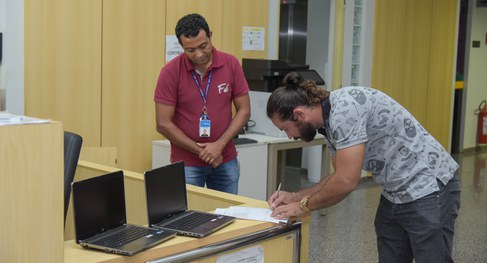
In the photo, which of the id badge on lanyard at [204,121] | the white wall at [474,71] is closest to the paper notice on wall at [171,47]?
the id badge on lanyard at [204,121]

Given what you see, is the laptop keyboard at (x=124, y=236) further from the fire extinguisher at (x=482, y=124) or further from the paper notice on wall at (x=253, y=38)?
the fire extinguisher at (x=482, y=124)

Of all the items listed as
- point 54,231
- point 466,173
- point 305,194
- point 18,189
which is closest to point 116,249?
point 54,231

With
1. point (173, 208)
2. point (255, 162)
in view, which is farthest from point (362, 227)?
point (173, 208)

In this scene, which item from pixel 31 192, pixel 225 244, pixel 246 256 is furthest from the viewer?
pixel 246 256

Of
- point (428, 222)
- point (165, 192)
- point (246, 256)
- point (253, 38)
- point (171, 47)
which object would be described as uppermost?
point (253, 38)

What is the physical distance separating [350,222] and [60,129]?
4.18 meters

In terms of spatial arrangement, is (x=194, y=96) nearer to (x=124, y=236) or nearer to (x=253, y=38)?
(x=124, y=236)

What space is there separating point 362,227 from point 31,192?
409 centimetres

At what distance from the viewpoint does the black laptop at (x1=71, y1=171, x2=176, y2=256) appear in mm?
2146

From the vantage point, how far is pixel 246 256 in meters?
2.51

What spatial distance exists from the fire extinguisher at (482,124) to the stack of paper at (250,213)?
8077mm

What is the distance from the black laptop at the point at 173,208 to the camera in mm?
2410

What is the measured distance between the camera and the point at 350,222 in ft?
18.8

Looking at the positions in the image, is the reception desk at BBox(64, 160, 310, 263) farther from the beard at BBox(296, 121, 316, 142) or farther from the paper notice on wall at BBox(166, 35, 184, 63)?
the paper notice on wall at BBox(166, 35, 184, 63)
